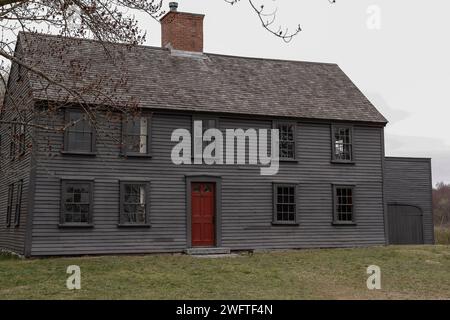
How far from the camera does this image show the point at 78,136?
20.4 meters

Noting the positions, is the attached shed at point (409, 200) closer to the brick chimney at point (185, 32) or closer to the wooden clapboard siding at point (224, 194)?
the wooden clapboard siding at point (224, 194)

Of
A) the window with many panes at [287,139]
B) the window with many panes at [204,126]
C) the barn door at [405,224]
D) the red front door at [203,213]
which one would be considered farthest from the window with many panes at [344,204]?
the window with many panes at [204,126]

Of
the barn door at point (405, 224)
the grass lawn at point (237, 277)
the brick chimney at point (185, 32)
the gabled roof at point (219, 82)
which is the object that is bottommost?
the grass lawn at point (237, 277)

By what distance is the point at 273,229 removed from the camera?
22500 mm

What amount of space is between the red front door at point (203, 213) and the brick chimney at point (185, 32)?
659cm

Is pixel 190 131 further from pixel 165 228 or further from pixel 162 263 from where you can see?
pixel 162 263

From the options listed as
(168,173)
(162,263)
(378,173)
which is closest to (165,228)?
(168,173)

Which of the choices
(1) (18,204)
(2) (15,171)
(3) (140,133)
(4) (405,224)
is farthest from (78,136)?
(4) (405,224)

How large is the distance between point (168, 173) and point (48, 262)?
17.9 feet

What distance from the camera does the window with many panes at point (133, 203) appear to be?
20.5m

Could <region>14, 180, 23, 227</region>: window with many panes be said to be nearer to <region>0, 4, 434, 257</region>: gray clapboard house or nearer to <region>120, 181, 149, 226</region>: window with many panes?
<region>0, 4, 434, 257</region>: gray clapboard house

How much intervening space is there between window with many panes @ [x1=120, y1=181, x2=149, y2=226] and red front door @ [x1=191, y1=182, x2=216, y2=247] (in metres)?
1.86
